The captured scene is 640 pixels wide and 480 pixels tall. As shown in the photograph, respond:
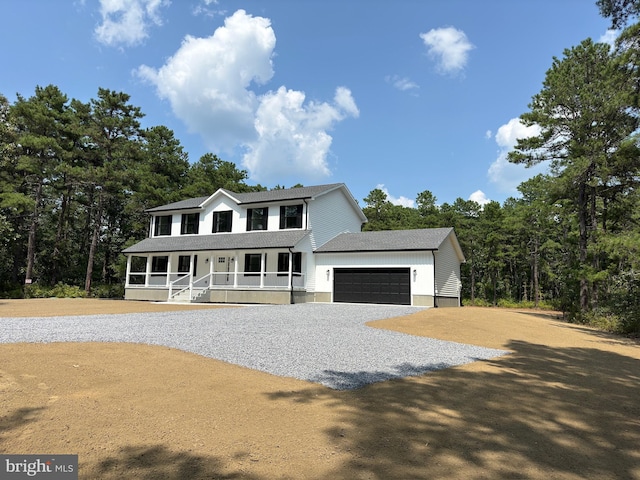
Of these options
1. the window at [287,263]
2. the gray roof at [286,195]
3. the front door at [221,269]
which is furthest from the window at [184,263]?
the window at [287,263]

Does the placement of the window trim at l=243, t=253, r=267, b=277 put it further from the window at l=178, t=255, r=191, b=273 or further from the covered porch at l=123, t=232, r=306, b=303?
the window at l=178, t=255, r=191, b=273

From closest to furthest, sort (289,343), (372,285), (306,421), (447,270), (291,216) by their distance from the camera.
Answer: (306,421)
(289,343)
(372,285)
(447,270)
(291,216)

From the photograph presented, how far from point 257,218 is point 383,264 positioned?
9.18 meters

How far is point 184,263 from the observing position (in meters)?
26.4

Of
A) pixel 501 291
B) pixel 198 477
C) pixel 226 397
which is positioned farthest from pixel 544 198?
pixel 501 291

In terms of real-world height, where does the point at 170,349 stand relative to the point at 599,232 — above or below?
below

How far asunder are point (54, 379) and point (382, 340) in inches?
274

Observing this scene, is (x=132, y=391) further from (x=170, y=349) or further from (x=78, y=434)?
(x=170, y=349)

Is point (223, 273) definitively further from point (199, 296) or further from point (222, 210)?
point (222, 210)

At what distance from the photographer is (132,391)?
500 cm

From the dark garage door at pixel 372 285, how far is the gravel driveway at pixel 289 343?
919 centimetres

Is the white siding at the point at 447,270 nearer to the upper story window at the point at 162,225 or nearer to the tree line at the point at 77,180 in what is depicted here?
the upper story window at the point at 162,225

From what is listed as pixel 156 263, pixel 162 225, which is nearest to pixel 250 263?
pixel 156 263

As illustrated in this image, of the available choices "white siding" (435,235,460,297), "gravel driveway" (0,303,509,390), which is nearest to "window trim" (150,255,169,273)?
"gravel driveway" (0,303,509,390)
